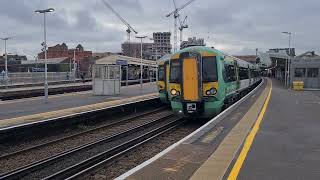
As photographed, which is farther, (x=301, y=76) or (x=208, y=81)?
(x=301, y=76)

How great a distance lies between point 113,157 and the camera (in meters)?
11.7

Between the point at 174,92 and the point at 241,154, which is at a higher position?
the point at 174,92

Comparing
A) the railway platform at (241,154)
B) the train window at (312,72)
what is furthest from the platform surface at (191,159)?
the train window at (312,72)

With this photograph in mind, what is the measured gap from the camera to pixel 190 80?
17125mm

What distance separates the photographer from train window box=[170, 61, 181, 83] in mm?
17438

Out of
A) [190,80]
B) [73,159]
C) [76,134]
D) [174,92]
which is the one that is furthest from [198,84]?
[73,159]

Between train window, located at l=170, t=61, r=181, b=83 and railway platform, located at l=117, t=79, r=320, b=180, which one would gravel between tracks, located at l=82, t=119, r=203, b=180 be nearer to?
railway platform, located at l=117, t=79, r=320, b=180

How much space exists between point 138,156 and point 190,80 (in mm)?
5501

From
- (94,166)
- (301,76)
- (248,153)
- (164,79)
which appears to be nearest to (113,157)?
(94,166)

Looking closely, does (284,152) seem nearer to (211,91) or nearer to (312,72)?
(211,91)

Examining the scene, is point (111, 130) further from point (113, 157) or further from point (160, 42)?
point (160, 42)

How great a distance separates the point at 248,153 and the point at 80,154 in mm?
5556

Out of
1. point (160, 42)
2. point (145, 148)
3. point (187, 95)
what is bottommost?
point (145, 148)

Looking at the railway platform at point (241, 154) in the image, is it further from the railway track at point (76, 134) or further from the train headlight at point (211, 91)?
the railway track at point (76, 134)
